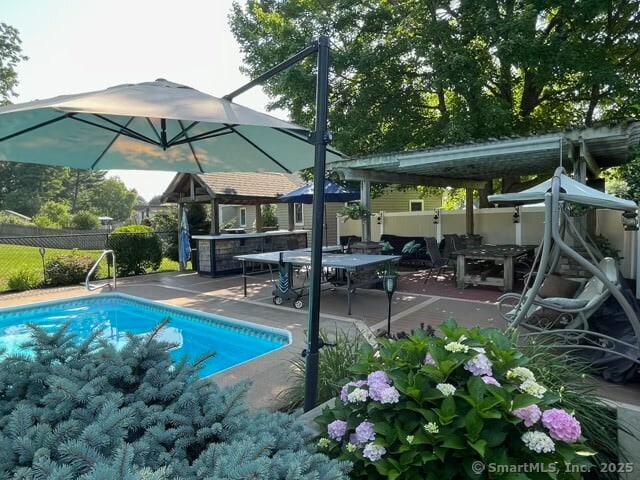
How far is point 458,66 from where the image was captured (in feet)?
30.8

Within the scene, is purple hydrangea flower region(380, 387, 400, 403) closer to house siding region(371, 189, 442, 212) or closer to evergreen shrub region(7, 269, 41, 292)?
evergreen shrub region(7, 269, 41, 292)

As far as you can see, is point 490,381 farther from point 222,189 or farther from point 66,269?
point 222,189

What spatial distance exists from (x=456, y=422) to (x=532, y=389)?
0.38 m

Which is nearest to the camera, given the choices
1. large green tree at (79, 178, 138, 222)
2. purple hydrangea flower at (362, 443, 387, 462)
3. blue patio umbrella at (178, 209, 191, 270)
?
purple hydrangea flower at (362, 443, 387, 462)

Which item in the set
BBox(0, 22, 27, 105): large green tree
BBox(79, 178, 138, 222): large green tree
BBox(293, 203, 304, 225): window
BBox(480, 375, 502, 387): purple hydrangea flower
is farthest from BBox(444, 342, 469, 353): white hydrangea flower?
BBox(79, 178, 138, 222): large green tree

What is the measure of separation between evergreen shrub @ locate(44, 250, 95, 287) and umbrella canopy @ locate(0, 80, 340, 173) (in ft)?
22.3

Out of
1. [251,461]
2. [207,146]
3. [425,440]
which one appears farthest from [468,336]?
[207,146]

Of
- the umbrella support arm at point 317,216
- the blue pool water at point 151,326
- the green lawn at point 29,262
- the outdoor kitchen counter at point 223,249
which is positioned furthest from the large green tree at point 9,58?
the umbrella support arm at point 317,216

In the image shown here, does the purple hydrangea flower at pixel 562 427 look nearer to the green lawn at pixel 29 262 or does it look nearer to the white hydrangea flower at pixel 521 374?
the white hydrangea flower at pixel 521 374

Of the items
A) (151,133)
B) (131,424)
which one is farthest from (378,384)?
(151,133)

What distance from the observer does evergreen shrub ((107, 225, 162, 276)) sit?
450 inches

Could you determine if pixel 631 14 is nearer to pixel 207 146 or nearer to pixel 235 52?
pixel 235 52

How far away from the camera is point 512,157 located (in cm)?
779

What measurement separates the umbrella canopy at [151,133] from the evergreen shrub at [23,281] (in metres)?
6.88
